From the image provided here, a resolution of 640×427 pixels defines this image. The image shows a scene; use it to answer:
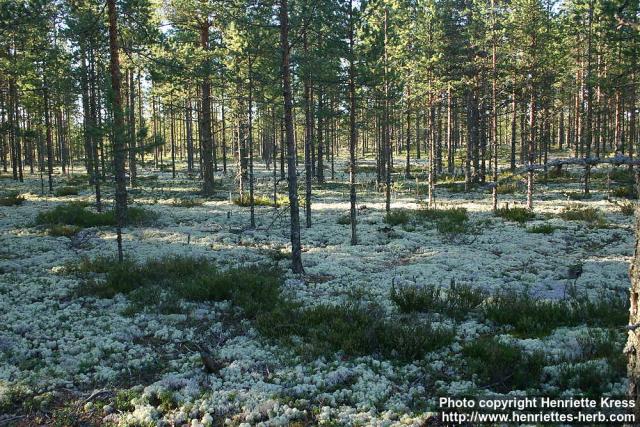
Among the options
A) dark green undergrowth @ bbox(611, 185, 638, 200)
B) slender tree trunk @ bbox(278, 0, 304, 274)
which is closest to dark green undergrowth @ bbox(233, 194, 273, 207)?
slender tree trunk @ bbox(278, 0, 304, 274)

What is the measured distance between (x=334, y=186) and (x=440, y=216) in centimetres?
1529

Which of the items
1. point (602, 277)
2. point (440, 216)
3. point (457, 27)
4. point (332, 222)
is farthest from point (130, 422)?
point (457, 27)

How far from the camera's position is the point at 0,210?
20531 millimetres

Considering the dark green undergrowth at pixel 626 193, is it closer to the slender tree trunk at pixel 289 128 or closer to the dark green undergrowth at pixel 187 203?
the slender tree trunk at pixel 289 128

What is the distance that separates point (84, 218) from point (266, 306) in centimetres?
1324

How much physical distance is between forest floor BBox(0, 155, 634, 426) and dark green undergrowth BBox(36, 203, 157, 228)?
3.78 feet

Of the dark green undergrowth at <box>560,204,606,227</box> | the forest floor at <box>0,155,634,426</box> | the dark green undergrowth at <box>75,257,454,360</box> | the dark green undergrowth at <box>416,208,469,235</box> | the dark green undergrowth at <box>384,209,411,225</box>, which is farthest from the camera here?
the dark green undergrowth at <box>384,209,411,225</box>

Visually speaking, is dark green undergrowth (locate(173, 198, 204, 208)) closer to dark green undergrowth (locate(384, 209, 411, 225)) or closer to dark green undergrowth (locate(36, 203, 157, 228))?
dark green undergrowth (locate(36, 203, 157, 228))

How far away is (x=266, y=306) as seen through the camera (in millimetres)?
9180

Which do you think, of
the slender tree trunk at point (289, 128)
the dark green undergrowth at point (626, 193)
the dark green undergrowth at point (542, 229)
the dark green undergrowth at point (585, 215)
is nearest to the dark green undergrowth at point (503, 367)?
the slender tree trunk at point (289, 128)

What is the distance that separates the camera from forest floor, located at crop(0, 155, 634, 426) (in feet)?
19.1

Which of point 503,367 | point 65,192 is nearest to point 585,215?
point 503,367

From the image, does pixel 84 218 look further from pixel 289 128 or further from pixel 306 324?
pixel 306 324

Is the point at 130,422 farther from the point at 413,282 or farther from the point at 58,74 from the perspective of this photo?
the point at 58,74
